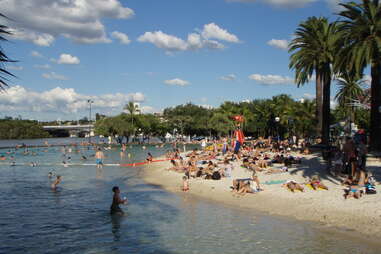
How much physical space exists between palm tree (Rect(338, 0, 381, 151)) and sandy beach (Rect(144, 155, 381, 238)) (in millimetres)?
3695

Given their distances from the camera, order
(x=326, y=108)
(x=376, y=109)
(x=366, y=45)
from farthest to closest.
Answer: (x=326, y=108) → (x=376, y=109) → (x=366, y=45)

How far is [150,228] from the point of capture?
504 inches

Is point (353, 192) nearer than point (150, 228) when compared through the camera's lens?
No

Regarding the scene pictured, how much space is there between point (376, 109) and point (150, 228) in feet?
58.0

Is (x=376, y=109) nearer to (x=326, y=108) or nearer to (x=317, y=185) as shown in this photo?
(x=326, y=108)

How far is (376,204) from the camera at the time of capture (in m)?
12.7

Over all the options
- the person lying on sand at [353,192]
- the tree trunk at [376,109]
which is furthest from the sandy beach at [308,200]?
the tree trunk at [376,109]

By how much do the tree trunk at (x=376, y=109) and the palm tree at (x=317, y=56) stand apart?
6.05 meters

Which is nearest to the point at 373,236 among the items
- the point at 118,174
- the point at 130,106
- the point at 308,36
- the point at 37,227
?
the point at 37,227

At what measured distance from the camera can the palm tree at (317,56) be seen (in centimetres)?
3036

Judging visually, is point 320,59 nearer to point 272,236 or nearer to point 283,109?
point 272,236

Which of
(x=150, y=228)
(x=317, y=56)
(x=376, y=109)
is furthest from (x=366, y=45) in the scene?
(x=150, y=228)

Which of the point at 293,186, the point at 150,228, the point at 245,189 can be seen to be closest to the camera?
the point at 150,228

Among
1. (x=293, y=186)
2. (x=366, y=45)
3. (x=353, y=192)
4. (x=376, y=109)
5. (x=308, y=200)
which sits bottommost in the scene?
(x=308, y=200)
